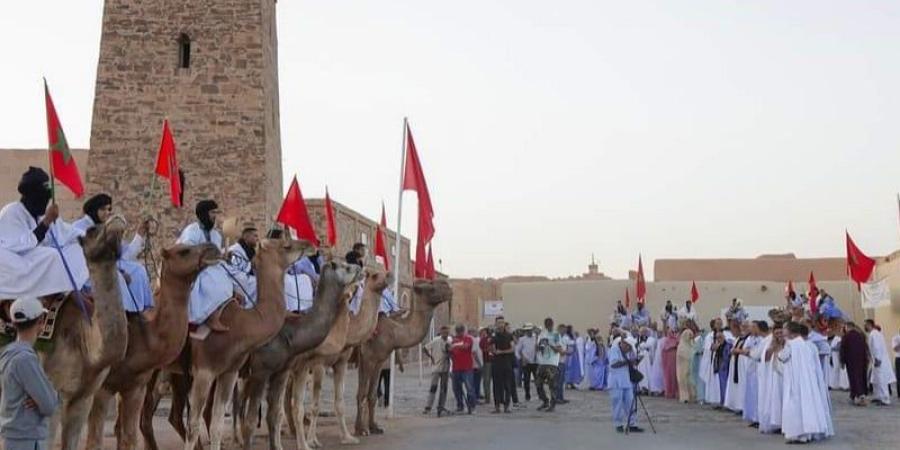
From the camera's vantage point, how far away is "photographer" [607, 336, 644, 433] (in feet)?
46.1

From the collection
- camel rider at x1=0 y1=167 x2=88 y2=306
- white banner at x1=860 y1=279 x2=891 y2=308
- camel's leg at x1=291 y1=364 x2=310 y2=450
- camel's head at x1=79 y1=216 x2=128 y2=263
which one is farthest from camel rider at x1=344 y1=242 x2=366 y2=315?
white banner at x1=860 y1=279 x2=891 y2=308

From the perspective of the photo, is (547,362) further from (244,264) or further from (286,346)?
(244,264)

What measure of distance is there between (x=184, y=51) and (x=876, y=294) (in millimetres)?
21345

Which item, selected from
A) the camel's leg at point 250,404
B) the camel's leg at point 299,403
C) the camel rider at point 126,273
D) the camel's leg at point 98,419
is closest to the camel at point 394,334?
the camel's leg at point 299,403

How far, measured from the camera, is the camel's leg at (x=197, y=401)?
9312 mm

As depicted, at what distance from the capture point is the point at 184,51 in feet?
75.5

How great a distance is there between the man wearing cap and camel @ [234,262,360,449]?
5087mm

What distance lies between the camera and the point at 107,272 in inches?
280

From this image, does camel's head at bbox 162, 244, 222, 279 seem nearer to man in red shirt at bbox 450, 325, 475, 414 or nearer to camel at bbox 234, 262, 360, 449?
camel at bbox 234, 262, 360, 449

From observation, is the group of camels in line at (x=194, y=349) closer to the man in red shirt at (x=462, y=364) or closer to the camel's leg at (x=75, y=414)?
the camel's leg at (x=75, y=414)

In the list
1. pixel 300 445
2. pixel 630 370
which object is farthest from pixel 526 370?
pixel 300 445

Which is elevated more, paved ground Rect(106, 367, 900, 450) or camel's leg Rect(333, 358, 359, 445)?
camel's leg Rect(333, 358, 359, 445)

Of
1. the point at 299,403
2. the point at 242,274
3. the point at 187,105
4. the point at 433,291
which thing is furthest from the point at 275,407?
the point at 187,105

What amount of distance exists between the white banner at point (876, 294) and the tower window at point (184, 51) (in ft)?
67.8
